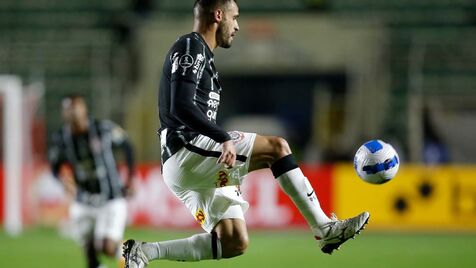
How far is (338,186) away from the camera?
1630cm

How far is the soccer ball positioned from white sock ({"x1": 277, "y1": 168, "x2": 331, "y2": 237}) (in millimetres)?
379

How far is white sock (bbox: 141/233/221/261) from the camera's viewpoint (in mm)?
6906

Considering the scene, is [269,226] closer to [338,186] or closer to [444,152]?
[338,186]

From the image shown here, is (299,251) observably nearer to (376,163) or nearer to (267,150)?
(376,163)

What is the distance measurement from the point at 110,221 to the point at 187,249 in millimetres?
2815

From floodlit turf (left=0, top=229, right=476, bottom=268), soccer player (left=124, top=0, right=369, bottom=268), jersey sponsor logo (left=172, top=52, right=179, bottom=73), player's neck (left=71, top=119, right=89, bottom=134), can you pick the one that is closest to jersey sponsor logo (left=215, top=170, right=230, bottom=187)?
soccer player (left=124, top=0, right=369, bottom=268)

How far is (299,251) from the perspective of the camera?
1261 centimetres

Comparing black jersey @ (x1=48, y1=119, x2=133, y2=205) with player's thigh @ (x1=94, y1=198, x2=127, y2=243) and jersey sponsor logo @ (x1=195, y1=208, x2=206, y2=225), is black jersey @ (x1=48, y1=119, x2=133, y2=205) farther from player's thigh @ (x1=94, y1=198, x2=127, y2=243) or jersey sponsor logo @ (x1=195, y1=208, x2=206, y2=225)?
jersey sponsor logo @ (x1=195, y1=208, x2=206, y2=225)

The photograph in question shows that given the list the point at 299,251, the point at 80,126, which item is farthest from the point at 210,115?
the point at 299,251

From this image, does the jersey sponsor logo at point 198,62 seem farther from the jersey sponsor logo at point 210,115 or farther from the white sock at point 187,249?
the white sock at point 187,249

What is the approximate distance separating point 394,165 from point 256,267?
4282 mm

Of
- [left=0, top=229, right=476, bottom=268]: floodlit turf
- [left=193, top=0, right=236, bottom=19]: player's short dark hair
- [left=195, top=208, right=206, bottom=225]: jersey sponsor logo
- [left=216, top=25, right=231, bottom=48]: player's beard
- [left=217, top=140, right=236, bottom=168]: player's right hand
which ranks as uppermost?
[left=193, top=0, right=236, bottom=19]: player's short dark hair

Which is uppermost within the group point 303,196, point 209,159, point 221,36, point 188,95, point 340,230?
point 221,36

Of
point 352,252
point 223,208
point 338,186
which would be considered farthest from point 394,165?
point 338,186
